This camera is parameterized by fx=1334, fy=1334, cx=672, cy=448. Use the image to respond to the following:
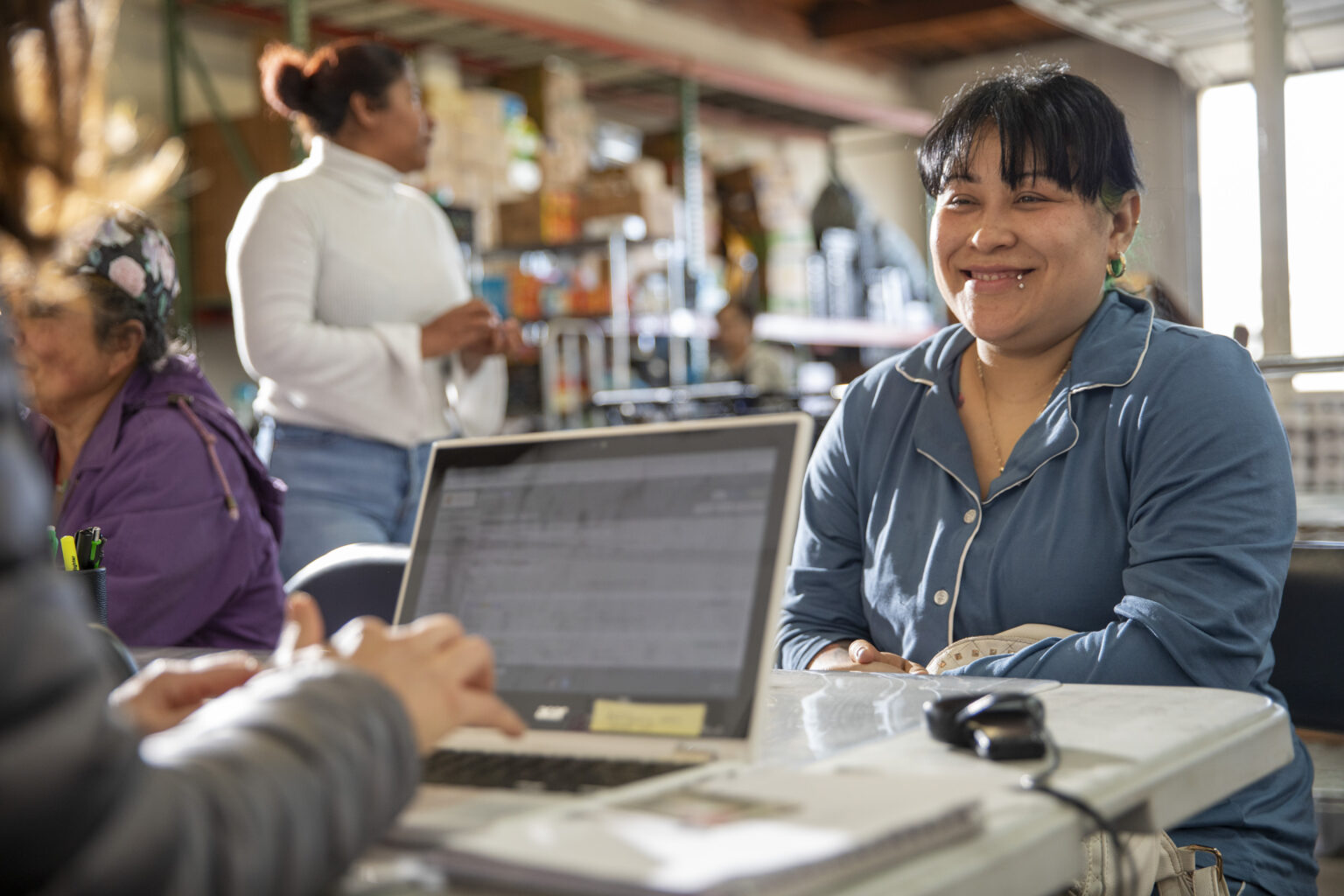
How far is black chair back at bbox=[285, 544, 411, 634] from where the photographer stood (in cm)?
175

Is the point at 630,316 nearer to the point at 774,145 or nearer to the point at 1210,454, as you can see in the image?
the point at 774,145

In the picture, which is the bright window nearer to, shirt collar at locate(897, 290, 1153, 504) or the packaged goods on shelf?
the packaged goods on shelf

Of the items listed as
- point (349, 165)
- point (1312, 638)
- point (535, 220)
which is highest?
point (535, 220)

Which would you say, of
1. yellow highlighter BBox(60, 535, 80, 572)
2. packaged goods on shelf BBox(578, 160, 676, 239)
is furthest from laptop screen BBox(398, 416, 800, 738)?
packaged goods on shelf BBox(578, 160, 676, 239)

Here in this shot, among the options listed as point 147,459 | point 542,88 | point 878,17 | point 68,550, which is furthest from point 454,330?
point 878,17

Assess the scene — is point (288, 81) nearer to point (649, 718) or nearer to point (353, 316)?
point (353, 316)

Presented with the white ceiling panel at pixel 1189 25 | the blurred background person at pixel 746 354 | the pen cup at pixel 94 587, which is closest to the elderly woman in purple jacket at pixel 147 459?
the pen cup at pixel 94 587

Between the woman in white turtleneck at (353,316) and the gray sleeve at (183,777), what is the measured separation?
1.76 m

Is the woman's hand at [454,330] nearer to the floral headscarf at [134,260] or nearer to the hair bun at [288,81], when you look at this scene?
the hair bun at [288,81]

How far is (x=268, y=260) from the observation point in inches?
96.1

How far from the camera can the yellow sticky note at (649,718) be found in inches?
33.1

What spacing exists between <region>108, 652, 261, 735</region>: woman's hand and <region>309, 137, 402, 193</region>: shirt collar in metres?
1.89

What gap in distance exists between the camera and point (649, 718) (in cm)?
86

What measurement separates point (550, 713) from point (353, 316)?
1796 millimetres
